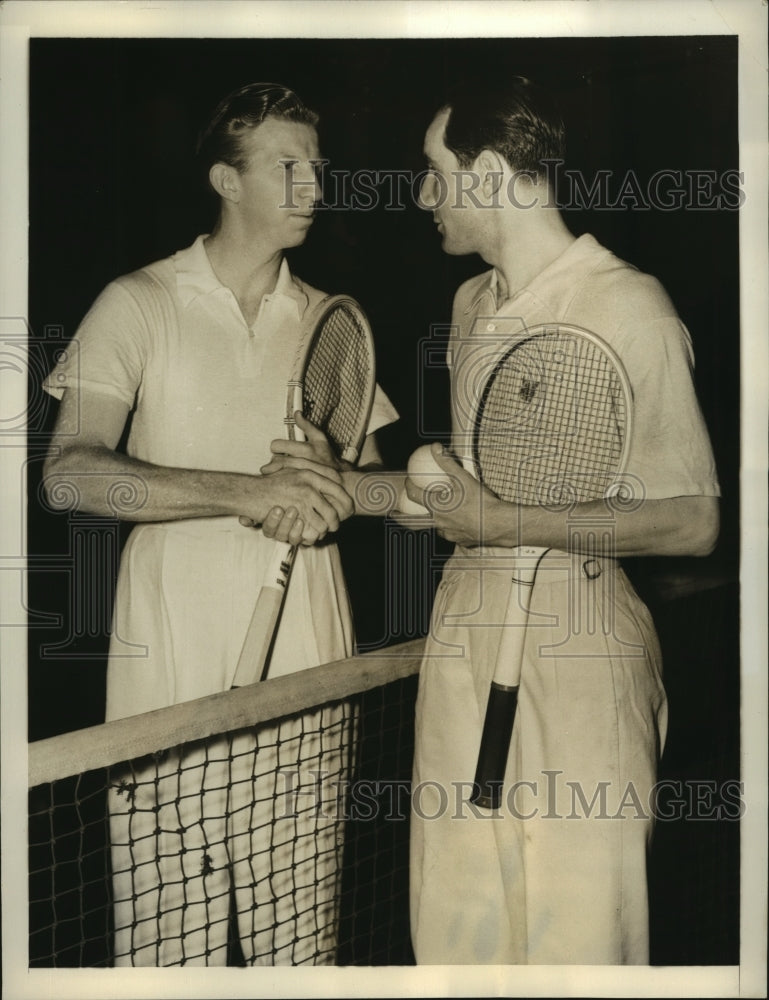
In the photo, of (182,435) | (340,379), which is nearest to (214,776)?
(182,435)

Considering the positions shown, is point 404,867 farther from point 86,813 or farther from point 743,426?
point 743,426

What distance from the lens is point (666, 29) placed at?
1755mm

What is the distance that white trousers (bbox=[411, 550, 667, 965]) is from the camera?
5.57 feet

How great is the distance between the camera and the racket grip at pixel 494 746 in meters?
1.68

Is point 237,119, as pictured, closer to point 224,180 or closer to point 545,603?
point 224,180

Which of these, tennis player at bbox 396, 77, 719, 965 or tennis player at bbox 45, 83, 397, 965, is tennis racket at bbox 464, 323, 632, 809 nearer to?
tennis player at bbox 396, 77, 719, 965

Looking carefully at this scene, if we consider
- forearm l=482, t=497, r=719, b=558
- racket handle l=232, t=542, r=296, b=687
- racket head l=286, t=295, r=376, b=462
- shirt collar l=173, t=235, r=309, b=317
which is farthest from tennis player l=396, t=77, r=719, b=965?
shirt collar l=173, t=235, r=309, b=317

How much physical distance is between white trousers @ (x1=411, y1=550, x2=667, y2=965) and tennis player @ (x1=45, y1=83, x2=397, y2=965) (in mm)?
220

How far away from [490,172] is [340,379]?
0.45 metres

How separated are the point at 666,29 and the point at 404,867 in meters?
1.58

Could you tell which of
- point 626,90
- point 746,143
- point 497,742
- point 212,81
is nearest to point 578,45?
point 626,90

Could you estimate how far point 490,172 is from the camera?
171 centimetres

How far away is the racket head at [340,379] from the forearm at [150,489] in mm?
146

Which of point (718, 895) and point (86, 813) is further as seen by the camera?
point (718, 895)
